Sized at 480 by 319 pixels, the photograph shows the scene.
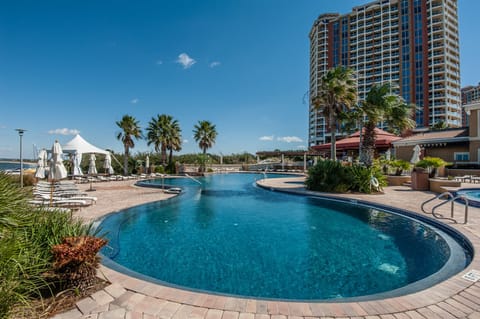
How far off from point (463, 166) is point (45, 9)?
27.5 m

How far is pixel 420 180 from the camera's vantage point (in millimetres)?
11375

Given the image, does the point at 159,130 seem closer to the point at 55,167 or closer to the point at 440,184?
the point at 55,167

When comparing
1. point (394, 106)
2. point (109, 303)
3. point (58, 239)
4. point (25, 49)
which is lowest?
point (109, 303)

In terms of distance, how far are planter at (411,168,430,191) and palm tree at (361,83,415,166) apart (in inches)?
88.3

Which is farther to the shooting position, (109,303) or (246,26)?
(246,26)

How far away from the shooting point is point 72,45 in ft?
41.6

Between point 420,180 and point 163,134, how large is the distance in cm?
2422

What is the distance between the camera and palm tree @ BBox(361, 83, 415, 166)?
11664mm

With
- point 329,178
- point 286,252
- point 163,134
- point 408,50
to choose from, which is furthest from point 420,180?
point 408,50

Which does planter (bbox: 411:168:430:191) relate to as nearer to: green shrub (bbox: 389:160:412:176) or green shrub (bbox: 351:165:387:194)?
green shrub (bbox: 351:165:387:194)

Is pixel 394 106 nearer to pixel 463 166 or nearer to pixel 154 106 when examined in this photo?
pixel 463 166

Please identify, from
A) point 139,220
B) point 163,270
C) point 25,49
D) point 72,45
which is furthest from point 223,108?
point 163,270

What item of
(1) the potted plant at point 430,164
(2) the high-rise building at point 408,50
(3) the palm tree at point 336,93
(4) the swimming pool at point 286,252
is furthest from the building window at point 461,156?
(2) the high-rise building at point 408,50

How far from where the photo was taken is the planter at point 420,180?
11345 mm
